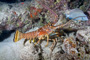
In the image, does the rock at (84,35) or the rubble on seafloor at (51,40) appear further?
the rock at (84,35)

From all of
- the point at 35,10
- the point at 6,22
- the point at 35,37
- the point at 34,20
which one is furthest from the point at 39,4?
the point at 6,22

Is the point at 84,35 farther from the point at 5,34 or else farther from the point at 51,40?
the point at 5,34

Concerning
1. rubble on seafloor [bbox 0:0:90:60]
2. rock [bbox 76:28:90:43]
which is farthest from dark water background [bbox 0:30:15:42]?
rock [bbox 76:28:90:43]

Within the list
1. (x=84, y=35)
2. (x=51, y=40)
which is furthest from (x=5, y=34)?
(x=84, y=35)

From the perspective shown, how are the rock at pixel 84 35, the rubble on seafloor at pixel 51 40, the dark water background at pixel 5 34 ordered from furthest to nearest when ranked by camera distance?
1. the dark water background at pixel 5 34
2. the rock at pixel 84 35
3. the rubble on seafloor at pixel 51 40

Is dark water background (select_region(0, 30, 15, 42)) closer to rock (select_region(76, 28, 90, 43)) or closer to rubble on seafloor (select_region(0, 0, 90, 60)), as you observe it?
rubble on seafloor (select_region(0, 0, 90, 60))

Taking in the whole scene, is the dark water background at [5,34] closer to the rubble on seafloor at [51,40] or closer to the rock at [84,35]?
the rubble on seafloor at [51,40]

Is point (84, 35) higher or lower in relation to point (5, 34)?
higher

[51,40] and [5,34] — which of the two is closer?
[51,40]

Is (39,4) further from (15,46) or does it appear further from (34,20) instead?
(15,46)

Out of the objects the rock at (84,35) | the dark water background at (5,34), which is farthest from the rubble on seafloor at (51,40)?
the dark water background at (5,34)

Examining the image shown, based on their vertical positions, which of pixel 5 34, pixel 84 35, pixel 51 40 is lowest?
pixel 5 34
